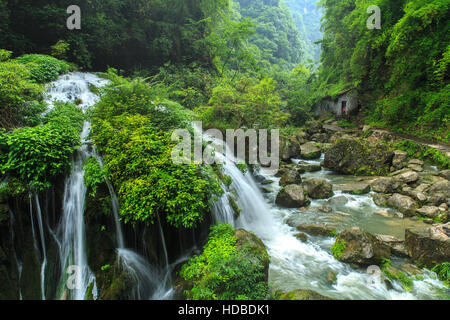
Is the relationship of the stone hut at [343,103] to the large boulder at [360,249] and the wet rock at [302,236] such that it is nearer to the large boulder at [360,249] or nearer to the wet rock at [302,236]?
the wet rock at [302,236]

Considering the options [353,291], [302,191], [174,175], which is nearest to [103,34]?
[174,175]

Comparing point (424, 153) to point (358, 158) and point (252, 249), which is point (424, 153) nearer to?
point (358, 158)

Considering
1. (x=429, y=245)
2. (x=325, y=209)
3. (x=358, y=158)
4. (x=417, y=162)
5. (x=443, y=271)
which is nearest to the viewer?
(x=443, y=271)

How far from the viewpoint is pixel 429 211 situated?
7098 millimetres

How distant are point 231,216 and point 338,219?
13.2 feet

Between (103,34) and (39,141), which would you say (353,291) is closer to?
(39,141)

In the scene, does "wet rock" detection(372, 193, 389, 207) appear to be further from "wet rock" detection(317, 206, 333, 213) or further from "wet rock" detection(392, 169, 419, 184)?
"wet rock" detection(317, 206, 333, 213)

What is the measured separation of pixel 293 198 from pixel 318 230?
6.53 ft

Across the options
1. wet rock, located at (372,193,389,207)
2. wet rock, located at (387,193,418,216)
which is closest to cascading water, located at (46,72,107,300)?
wet rock, located at (387,193,418,216)

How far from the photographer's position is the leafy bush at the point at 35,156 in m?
4.29

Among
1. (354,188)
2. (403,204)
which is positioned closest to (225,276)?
(403,204)

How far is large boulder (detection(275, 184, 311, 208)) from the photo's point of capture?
8828mm

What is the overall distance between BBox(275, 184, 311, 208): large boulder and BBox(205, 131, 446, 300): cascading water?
0.30 meters

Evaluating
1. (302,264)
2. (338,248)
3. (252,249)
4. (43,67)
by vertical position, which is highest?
(43,67)
